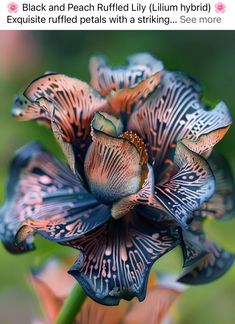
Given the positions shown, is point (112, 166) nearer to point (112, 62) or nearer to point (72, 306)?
point (72, 306)

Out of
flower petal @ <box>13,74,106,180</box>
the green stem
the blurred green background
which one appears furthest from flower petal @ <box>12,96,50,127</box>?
the blurred green background
